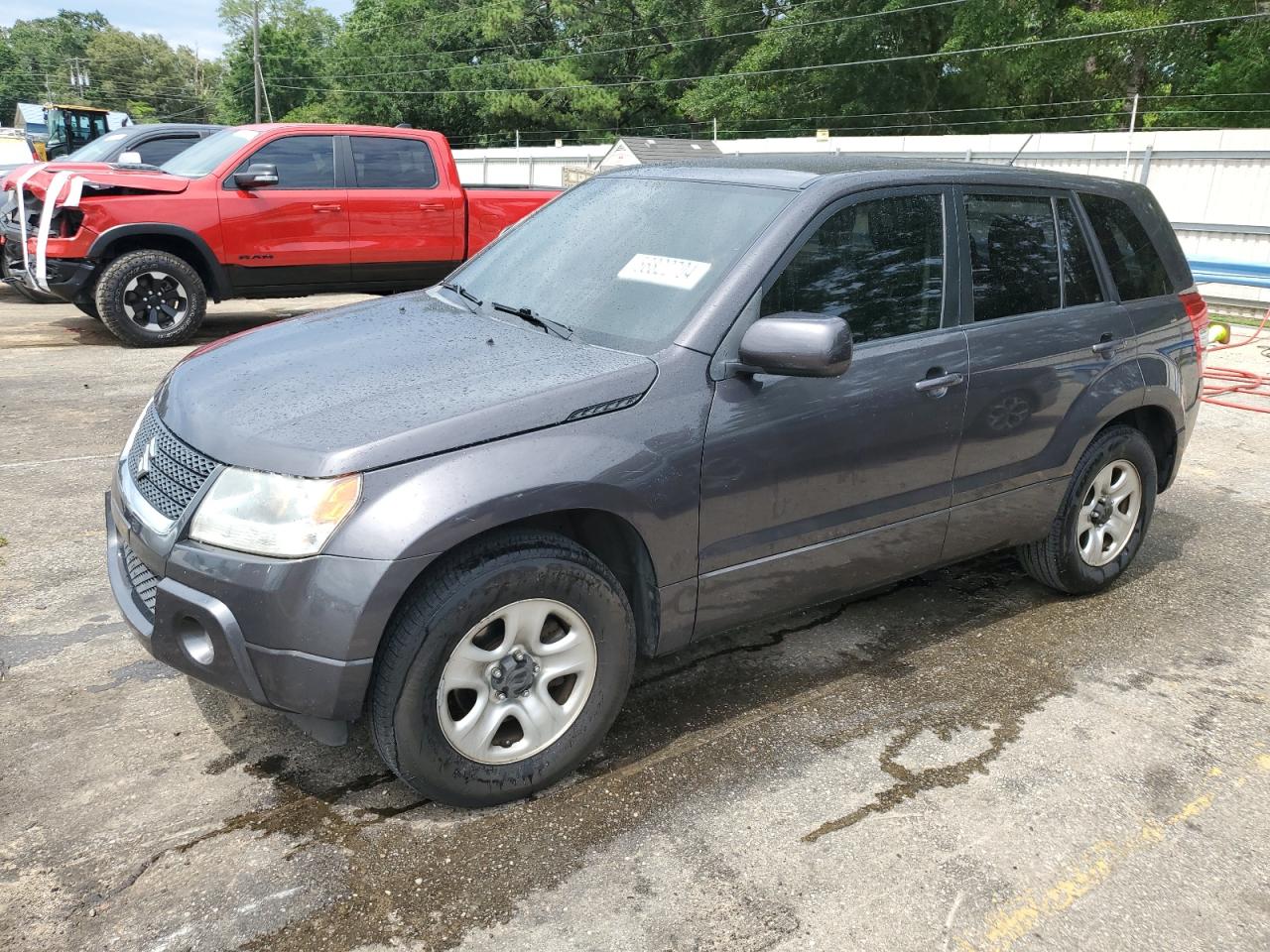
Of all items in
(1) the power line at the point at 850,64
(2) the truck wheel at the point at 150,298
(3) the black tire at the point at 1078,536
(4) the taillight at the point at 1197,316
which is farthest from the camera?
(1) the power line at the point at 850,64

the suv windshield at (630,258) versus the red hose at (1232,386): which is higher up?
the suv windshield at (630,258)

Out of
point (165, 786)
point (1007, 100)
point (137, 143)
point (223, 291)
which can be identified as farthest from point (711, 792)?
point (1007, 100)

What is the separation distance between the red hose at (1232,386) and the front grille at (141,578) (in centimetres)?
789

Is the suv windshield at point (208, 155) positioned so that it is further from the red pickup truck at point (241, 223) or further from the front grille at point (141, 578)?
the front grille at point (141, 578)

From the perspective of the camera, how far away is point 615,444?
2873 mm

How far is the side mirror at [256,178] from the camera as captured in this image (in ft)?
29.8

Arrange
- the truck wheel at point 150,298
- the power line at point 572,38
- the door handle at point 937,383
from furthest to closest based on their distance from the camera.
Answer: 1. the power line at point 572,38
2. the truck wheel at point 150,298
3. the door handle at point 937,383

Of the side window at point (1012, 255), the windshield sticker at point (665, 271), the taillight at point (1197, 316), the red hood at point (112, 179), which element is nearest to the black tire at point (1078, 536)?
the taillight at point (1197, 316)

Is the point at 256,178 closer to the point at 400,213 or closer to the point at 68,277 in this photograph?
the point at 400,213

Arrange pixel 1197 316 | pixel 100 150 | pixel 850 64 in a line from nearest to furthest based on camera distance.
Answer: pixel 1197 316
pixel 100 150
pixel 850 64

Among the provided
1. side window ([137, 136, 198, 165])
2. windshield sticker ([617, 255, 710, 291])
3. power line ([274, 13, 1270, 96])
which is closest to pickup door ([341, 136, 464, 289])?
side window ([137, 136, 198, 165])

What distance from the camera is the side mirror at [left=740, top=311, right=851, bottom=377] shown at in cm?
293

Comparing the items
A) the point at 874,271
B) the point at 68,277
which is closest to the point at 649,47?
the point at 68,277

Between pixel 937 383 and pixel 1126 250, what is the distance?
149cm
